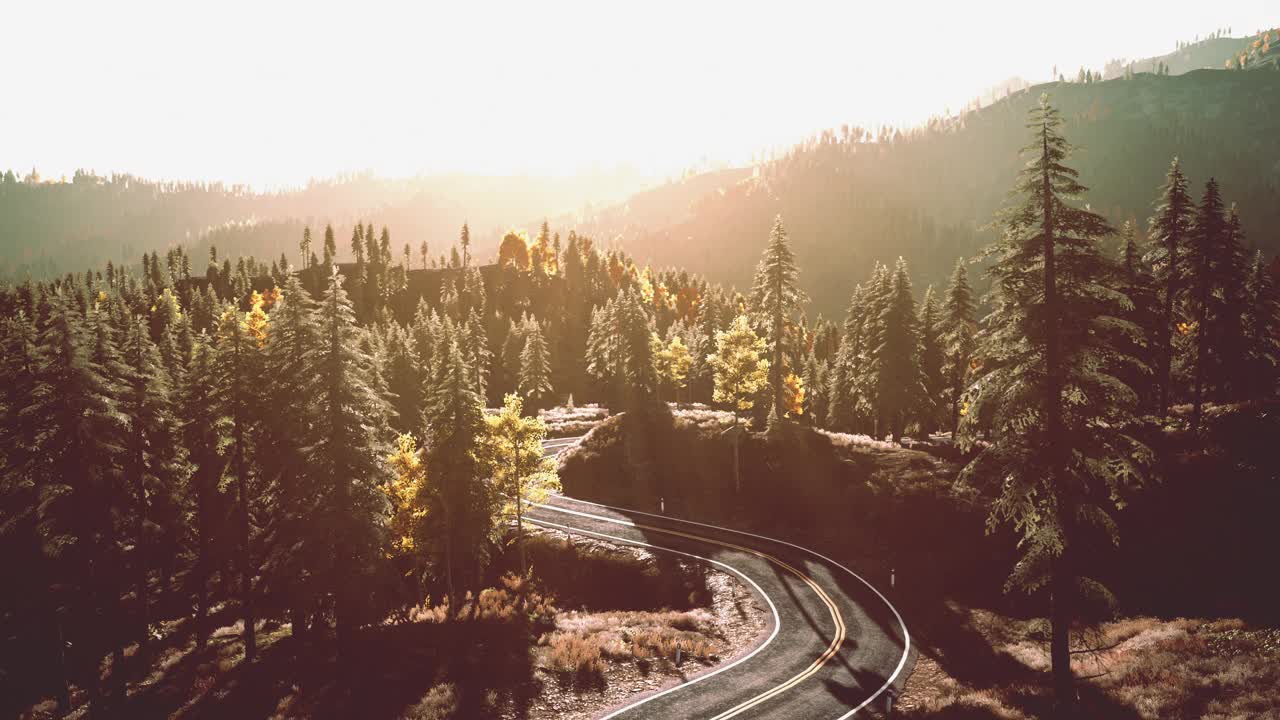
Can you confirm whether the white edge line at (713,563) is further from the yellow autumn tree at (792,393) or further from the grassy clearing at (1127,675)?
the yellow autumn tree at (792,393)

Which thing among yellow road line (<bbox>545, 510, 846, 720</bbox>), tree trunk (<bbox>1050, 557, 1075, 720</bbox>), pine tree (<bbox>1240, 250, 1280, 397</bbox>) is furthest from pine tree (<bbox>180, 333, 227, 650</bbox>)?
pine tree (<bbox>1240, 250, 1280, 397</bbox>)

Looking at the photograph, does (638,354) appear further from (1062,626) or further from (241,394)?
(1062,626)

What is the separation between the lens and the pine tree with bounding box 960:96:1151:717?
1584 centimetres

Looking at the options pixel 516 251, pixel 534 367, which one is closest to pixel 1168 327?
pixel 534 367

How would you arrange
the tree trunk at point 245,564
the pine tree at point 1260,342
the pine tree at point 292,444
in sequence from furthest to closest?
the pine tree at point 1260,342 < the tree trunk at point 245,564 < the pine tree at point 292,444

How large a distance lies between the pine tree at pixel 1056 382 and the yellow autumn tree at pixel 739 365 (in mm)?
27326

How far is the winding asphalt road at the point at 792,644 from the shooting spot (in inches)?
830

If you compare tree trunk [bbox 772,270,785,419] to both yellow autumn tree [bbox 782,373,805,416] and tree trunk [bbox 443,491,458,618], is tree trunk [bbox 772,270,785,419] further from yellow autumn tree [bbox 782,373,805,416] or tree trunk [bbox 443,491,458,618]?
yellow autumn tree [bbox 782,373,805,416]

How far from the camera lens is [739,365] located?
4466cm

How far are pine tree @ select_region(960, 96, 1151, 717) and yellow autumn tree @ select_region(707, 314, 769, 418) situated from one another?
89.7 ft

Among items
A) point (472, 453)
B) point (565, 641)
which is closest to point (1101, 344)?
point (565, 641)

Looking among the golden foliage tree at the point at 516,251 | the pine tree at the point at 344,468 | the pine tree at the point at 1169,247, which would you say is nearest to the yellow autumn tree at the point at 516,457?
the pine tree at the point at 344,468

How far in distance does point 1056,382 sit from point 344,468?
22.8m

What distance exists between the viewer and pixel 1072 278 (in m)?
16.1
